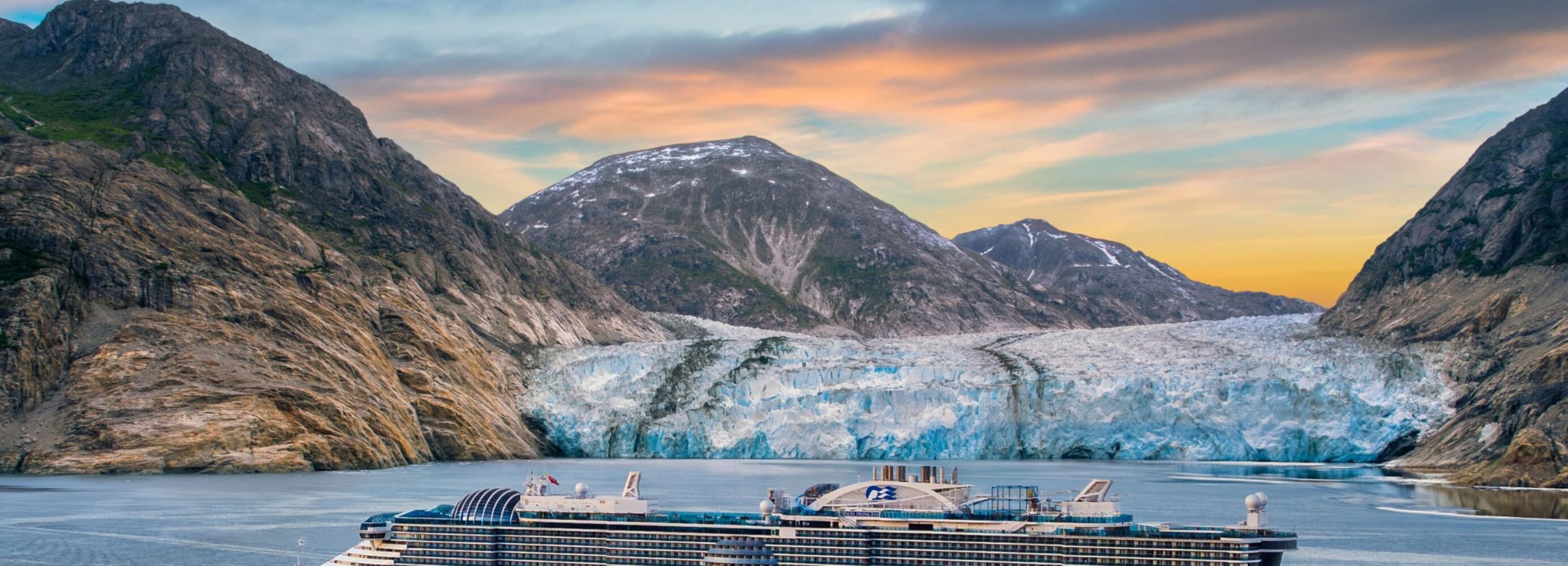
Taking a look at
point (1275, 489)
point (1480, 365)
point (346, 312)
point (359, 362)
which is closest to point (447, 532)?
point (1275, 489)

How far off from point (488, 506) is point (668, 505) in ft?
96.5

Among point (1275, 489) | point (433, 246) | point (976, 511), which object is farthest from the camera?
point (433, 246)

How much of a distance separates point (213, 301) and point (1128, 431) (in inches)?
3102

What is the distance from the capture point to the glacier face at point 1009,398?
127 meters

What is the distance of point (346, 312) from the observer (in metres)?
137

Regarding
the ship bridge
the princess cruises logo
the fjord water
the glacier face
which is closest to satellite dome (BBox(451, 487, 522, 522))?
the ship bridge

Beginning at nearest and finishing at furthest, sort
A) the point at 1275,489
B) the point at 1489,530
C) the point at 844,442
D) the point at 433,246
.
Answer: the point at 1489,530, the point at 1275,489, the point at 844,442, the point at 433,246

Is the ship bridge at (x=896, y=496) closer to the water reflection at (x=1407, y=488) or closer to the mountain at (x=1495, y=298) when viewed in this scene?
the water reflection at (x=1407, y=488)

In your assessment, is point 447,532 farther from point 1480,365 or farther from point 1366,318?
point 1366,318

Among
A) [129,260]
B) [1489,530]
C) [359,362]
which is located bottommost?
[1489,530]

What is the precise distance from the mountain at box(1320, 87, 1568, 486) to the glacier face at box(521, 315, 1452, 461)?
5851 millimetres

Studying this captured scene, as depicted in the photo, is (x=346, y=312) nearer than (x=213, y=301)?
No

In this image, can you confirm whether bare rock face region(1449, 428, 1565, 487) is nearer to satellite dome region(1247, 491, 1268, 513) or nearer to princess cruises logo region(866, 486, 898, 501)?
Result: satellite dome region(1247, 491, 1268, 513)

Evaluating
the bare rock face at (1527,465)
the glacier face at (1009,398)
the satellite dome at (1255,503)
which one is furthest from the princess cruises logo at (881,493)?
the glacier face at (1009,398)
